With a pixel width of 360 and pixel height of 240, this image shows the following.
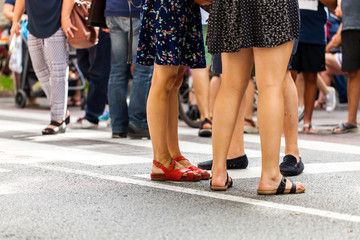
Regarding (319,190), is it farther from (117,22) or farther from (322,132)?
(322,132)

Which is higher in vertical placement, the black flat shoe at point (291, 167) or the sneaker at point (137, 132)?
Result: the black flat shoe at point (291, 167)

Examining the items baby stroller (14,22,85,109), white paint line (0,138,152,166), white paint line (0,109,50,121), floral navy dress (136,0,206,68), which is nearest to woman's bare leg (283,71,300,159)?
floral navy dress (136,0,206,68)

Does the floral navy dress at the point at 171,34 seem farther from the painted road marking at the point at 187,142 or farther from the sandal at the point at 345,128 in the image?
the sandal at the point at 345,128

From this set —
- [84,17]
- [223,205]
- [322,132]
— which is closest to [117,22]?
[84,17]

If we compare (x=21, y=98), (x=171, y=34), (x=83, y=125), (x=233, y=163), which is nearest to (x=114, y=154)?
(x=233, y=163)

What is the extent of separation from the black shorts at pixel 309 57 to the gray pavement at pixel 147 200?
5.67 ft

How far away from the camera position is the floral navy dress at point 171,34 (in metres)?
4.70

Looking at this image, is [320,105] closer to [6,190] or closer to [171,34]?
[171,34]

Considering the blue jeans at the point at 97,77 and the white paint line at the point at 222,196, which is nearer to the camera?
the white paint line at the point at 222,196

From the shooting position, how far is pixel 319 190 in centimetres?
451

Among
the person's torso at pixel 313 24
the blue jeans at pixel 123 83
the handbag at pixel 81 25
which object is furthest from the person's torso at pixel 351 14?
the handbag at pixel 81 25

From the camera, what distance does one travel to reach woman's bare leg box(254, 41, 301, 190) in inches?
165

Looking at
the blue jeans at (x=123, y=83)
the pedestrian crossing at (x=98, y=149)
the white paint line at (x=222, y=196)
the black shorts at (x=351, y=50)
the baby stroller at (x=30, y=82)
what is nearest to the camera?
the white paint line at (x=222, y=196)

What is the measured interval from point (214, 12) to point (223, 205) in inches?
43.8
